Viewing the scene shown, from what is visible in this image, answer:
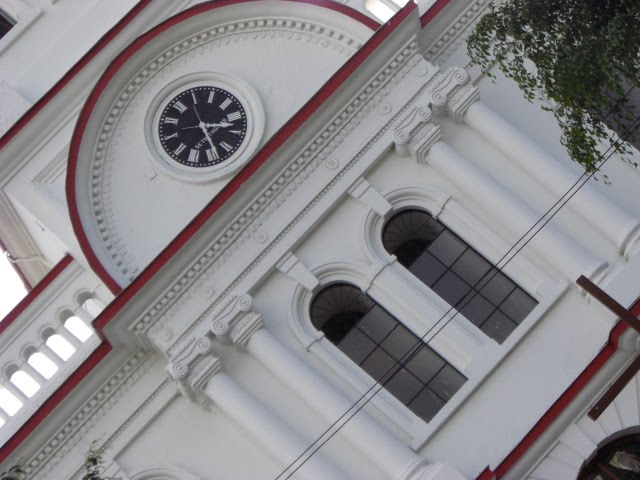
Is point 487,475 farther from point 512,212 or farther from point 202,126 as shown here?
point 202,126

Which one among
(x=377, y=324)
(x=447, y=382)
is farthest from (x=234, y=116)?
(x=447, y=382)

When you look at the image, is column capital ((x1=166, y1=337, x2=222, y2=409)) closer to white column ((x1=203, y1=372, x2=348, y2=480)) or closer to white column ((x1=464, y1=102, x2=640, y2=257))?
white column ((x1=203, y1=372, x2=348, y2=480))

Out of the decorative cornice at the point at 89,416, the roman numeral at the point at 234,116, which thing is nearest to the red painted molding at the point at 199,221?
the decorative cornice at the point at 89,416

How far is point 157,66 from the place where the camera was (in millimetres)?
29359

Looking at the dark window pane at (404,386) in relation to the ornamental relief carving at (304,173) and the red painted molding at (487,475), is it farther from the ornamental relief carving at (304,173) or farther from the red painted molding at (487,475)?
the ornamental relief carving at (304,173)

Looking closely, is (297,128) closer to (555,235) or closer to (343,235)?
(343,235)

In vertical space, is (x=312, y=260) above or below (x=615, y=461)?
above

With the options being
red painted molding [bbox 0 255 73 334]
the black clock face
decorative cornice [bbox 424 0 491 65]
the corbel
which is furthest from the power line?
red painted molding [bbox 0 255 73 334]

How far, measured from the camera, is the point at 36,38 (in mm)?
31344

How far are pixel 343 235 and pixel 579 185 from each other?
402 centimetres

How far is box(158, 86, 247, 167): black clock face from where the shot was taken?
94.0ft

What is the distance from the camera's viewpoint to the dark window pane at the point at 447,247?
26.8 meters

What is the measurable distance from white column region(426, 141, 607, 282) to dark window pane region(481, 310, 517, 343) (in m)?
1.20

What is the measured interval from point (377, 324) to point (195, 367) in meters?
3.05
